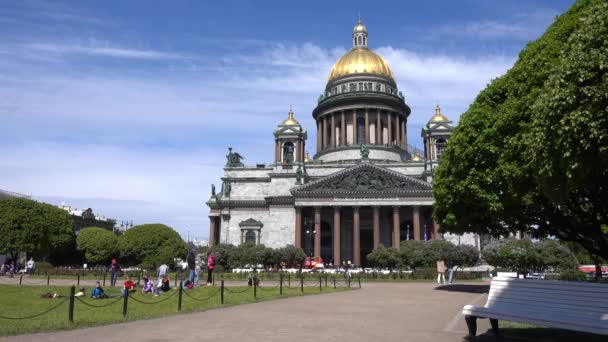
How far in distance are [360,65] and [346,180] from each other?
27.1 metres

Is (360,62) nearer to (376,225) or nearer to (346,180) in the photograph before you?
(346,180)

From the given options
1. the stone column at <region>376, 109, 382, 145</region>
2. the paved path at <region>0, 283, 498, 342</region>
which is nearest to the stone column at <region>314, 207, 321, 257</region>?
the stone column at <region>376, 109, 382, 145</region>

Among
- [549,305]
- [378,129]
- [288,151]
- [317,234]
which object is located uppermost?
[378,129]

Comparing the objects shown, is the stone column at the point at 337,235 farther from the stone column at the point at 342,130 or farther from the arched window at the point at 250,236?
the stone column at the point at 342,130

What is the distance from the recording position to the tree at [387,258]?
51.2 m

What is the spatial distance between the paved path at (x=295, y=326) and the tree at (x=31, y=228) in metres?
47.2

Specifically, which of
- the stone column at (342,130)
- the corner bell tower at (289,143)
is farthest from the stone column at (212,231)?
the stone column at (342,130)

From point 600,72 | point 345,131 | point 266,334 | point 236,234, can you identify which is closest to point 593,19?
point 600,72

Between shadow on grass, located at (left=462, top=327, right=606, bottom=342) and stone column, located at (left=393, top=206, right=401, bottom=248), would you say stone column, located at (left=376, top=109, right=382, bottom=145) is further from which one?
shadow on grass, located at (left=462, top=327, right=606, bottom=342)

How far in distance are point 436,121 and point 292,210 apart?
25.6m

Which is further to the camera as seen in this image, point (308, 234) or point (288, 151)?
point (288, 151)

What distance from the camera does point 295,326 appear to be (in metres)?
13.6

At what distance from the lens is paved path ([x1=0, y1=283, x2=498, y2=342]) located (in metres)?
11.8

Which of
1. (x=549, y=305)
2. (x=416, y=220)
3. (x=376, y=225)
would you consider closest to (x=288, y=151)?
(x=376, y=225)
